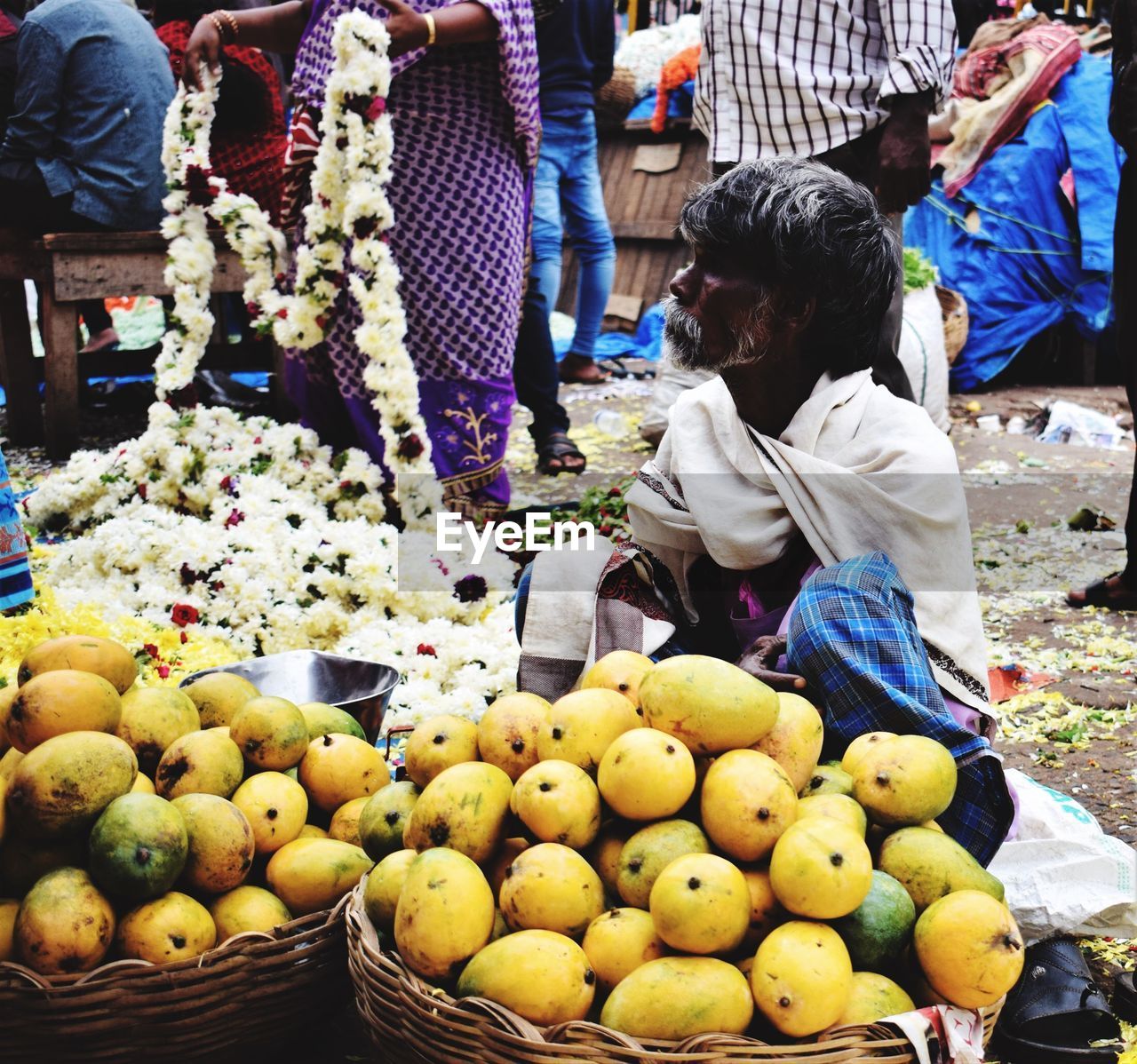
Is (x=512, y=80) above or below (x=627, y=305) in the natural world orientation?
above

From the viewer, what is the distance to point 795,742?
5.57 feet

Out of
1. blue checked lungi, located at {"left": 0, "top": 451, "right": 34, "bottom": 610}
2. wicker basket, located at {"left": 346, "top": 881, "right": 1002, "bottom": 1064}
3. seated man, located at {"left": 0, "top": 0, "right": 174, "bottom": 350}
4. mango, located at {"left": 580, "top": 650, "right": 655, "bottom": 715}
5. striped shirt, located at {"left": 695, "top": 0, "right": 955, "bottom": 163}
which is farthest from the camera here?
seated man, located at {"left": 0, "top": 0, "right": 174, "bottom": 350}

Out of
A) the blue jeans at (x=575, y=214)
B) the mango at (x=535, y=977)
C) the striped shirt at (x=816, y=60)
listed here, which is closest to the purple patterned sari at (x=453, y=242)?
the striped shirt at (x=816, y=60)

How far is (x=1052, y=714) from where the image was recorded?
3264 millimetres

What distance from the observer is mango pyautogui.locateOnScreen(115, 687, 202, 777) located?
1893mm

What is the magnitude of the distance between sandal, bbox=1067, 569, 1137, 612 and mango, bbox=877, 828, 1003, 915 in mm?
2813

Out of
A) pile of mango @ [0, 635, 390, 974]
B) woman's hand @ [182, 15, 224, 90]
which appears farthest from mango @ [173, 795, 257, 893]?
woman's hand @ [182, 15, 224, 90]

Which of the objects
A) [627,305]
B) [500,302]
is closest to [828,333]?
[500,302]

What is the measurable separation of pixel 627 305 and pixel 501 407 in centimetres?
544

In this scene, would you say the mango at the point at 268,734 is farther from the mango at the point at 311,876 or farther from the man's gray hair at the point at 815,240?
the man's gray hair at the point at 815,240

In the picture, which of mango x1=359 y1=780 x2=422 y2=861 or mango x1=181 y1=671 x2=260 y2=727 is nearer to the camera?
mango x1=359 y1=780 x2=422 y2=861

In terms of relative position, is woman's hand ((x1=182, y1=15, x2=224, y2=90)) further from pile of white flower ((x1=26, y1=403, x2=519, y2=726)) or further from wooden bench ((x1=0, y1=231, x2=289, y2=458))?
wooden bench ((x1=0, y1=231, x2=289, y2=458))

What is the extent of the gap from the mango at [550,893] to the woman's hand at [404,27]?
3.10 metres

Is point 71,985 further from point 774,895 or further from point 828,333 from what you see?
point 828,333
